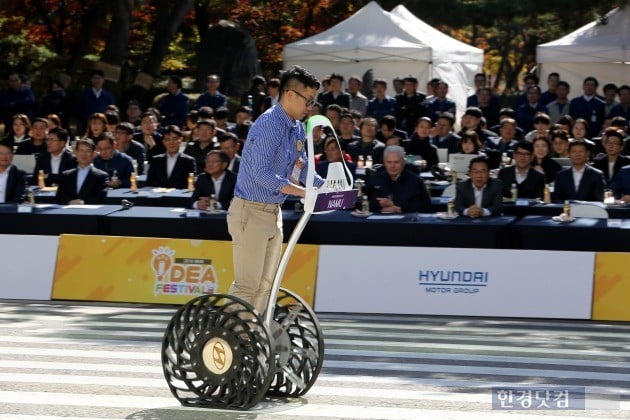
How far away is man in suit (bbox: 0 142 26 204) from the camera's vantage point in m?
15.9

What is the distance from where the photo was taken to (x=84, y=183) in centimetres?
1598

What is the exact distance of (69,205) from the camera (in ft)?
50.0

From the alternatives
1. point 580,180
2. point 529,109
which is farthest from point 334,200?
point 529,109

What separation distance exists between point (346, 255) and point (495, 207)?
6.65 feet

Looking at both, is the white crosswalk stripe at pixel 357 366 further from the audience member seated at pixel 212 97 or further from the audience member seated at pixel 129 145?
the audience member seated at pixel 212 97

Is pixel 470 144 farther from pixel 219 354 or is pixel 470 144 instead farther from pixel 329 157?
pixel 219 354

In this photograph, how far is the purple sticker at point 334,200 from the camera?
25.9 ft

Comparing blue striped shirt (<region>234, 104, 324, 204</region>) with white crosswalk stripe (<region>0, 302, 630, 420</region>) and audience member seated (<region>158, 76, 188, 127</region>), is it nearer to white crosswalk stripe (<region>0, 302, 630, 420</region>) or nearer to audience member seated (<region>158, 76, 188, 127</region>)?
A: white crosswalk stripe (<region>0, 302, 630, 420</region>)

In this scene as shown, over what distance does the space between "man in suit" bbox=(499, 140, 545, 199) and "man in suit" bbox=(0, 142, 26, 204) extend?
5.83 m

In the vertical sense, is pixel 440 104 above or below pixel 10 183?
above

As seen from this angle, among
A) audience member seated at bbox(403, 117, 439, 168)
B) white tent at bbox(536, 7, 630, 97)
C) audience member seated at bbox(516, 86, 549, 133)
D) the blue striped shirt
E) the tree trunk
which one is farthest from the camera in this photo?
the tree trunk

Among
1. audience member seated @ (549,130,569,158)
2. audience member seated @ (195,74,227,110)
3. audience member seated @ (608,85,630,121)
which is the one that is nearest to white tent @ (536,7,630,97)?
audience member seated @ (608,85,630,121)

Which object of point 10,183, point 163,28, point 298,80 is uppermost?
point 163,28

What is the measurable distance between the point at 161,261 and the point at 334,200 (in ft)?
20.2
